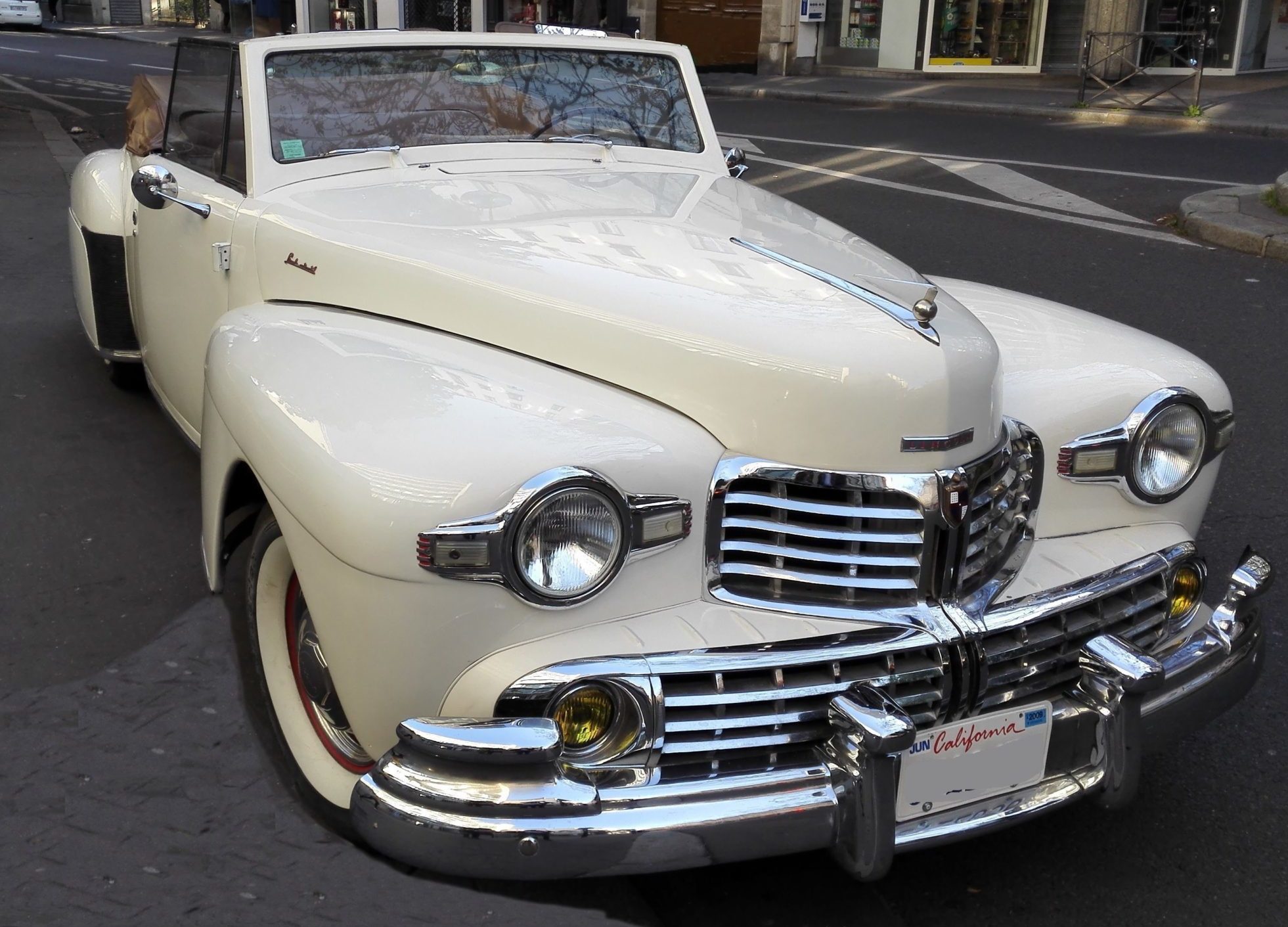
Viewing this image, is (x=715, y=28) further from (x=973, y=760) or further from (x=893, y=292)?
(x=973, y=760)

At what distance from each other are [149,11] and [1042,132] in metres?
36.7

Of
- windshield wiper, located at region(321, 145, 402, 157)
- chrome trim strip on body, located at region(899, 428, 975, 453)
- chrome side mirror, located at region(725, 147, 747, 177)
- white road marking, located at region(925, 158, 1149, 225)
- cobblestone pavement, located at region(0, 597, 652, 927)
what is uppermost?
windshield wiper, located at region(321, 145, 402, 157)

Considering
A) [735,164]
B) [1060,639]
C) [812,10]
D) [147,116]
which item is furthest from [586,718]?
[812,10]

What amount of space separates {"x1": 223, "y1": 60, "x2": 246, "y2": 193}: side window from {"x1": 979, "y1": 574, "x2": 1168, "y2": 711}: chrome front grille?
230 centimetres

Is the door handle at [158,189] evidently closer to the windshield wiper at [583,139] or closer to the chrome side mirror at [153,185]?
the chrome side mirror at [153,185]

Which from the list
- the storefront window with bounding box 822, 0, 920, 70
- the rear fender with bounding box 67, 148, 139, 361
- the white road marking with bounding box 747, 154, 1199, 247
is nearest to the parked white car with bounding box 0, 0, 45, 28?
the storefront window with bounding box 822, 0, 920, 70

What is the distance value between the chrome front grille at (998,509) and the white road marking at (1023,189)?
6949 millimetres

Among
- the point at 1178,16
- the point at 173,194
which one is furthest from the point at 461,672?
the point at 1178,16

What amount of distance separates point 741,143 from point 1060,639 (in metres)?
11.1

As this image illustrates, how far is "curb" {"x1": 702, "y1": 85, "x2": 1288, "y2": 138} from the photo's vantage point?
44.3 ft

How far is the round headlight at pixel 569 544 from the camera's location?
82.7 inches

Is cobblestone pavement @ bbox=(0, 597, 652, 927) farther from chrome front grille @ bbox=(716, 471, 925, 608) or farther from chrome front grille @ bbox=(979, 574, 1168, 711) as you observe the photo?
chrome front grille @ bbox=(979, 574, 1168, 711)

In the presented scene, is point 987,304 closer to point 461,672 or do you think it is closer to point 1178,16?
point 461,672

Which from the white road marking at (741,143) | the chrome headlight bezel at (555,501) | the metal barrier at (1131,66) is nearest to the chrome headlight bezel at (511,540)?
the chrome headlight bezel at (555,501)
